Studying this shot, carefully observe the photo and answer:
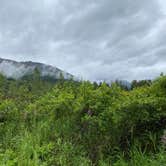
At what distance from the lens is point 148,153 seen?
4730mm

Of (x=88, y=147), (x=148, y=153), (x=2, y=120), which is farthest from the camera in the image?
(x=2, y=120)

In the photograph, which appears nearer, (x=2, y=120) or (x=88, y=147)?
(x=88, y=147)

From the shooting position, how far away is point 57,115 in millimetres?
5672

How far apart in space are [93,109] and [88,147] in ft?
2.10

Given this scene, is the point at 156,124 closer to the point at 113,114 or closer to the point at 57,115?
the point at 113,114

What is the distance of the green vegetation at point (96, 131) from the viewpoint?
455 cm

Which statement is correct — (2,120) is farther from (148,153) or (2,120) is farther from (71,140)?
→ (148,153)

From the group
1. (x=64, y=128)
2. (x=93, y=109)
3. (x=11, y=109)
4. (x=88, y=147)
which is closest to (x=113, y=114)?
(x=93, y=109)

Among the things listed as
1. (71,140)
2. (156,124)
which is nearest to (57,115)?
(71,140)

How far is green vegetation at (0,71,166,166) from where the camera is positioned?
14.9 feet

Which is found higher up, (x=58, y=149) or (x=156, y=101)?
(x=156, y=101)

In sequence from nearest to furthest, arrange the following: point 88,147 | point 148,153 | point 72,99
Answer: point 148,153 < point 88,147 < point 72,99

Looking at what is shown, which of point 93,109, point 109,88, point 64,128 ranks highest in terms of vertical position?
point 109,88

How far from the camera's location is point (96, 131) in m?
5.18
